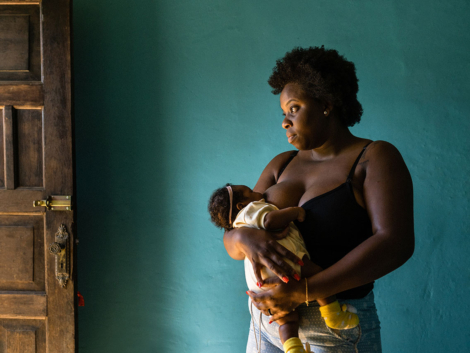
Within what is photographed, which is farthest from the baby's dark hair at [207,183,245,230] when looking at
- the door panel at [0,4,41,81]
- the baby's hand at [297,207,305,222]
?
the door panel at [0,4,41,81]

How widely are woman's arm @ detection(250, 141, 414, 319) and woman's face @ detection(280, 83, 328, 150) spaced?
23cm

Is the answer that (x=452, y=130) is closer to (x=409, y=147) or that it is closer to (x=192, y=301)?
(x=409, y=147)

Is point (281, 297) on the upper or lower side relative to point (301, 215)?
lower

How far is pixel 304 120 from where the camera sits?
4.12 ft

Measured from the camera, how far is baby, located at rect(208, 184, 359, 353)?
1116mm

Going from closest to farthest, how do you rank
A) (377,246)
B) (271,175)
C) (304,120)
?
(377,246) → (304,120) → (271,175)

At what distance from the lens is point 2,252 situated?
1894mm

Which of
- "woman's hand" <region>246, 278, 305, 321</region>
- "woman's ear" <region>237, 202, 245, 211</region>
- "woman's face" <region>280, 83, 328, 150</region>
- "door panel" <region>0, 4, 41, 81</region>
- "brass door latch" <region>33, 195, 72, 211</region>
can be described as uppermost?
"door panel" <region>0, 4, 41, 81</region>

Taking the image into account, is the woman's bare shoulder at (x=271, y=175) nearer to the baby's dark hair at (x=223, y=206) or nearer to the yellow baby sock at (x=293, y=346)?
the baby's dark hair at (x=223, y=206)

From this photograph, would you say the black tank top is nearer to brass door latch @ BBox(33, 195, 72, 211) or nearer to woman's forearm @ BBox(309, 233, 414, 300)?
woman's forearm @ BBox(309, 233, 414, 300)

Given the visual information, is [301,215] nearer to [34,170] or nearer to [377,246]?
[377,246]

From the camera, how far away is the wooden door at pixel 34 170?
72.6 inches

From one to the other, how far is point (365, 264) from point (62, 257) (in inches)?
60.2

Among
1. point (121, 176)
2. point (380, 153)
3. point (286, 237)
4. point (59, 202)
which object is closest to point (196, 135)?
point (121, 176)
